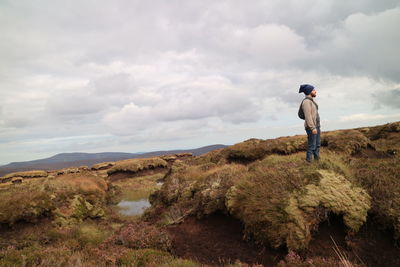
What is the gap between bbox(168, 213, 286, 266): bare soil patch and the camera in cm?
623

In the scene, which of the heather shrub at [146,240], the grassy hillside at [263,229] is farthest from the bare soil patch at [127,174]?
the heather shrub at [146,240]

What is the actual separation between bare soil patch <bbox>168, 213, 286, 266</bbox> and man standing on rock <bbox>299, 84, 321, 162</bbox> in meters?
4.88

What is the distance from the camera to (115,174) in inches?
1732

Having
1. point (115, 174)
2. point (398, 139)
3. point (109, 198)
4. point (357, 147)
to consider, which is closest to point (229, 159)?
point (357, 147)

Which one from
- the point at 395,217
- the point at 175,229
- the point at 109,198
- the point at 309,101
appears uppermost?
the point at 309,101

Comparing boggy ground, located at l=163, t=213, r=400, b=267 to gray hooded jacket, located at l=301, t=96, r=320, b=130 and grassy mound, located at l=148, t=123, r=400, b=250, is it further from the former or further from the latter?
gray hooded jacket, located at l=301, t=96, r=320, b=130

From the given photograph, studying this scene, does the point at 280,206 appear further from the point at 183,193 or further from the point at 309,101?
the point at 183,193

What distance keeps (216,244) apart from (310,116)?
6.53 meters

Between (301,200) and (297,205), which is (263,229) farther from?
(301,200)

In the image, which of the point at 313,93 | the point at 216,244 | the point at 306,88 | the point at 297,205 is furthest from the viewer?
the point at 306,88

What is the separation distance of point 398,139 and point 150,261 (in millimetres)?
23163

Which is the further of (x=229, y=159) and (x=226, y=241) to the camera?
(x=229, y=159)

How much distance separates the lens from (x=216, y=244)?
7.46m

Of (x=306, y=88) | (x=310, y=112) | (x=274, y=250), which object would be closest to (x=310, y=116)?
(x=310, y=112)
